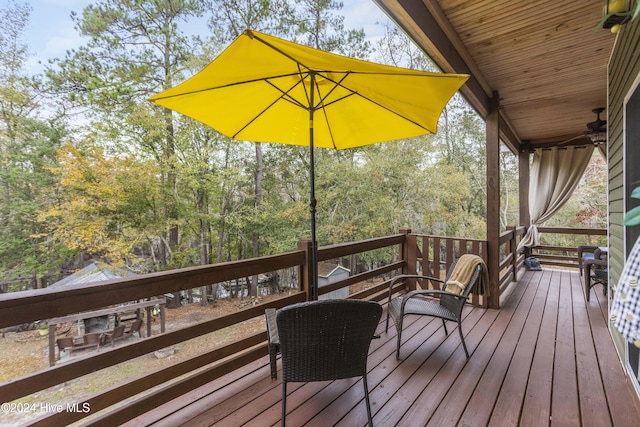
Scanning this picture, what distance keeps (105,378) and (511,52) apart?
8.14 metres

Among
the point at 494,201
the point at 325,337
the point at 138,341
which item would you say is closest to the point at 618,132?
the point at 494,201

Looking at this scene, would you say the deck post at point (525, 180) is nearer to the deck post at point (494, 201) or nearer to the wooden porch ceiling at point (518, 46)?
the wooden porch ceiling at point (518, 46)

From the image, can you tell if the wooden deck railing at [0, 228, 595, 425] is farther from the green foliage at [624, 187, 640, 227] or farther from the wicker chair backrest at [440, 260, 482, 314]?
the green foliage at [624, 187, 640, 227]

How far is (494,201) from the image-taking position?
11.8ft

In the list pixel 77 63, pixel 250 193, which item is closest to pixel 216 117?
pixel 250 193

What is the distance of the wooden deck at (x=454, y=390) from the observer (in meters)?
1.66

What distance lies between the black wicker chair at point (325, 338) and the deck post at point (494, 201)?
274 centimetres

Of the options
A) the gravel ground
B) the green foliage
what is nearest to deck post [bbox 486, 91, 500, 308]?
the green foliage

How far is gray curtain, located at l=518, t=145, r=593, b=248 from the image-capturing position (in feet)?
18.2

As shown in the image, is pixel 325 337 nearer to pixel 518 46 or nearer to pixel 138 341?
pixel 138 341

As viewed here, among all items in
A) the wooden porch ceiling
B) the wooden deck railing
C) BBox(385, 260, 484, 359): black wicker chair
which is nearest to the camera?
the wooden deck railing

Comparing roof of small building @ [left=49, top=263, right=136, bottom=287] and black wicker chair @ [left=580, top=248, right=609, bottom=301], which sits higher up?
black wicker chair @ [left=580, top=248, right=609, bottom=301]

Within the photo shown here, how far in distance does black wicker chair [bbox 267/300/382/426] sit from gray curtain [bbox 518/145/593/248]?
5.62 metres

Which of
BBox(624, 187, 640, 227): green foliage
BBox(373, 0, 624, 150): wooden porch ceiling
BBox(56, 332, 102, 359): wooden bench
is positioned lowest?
BBox(56, 332, 102, 359): wooden bench
